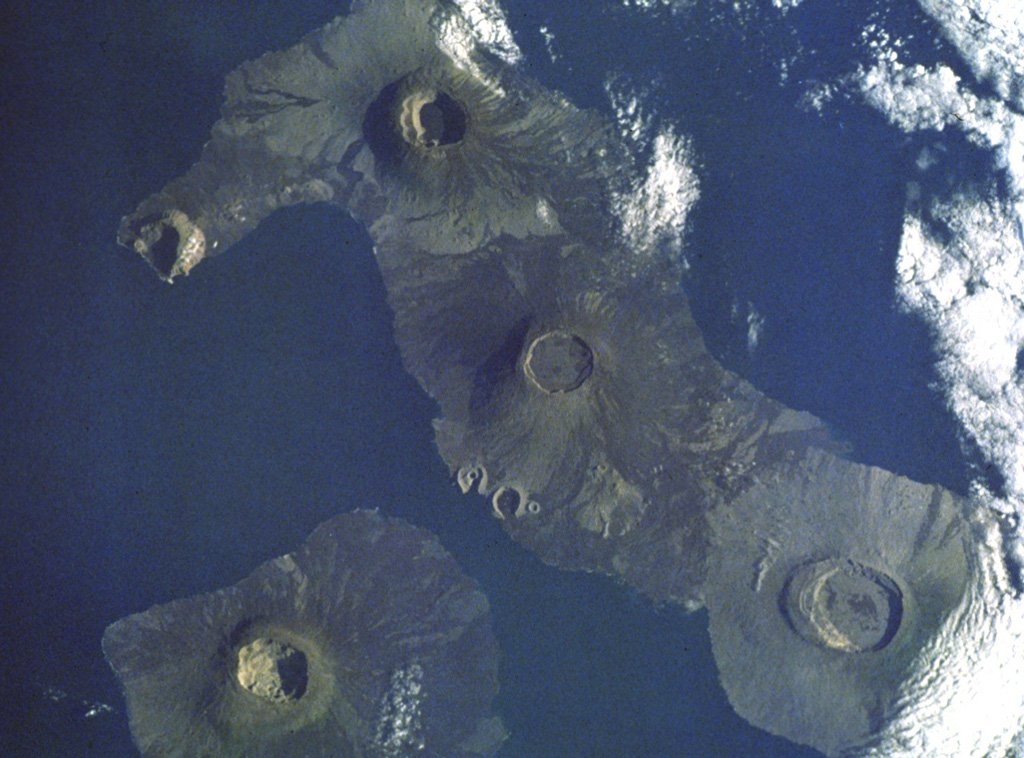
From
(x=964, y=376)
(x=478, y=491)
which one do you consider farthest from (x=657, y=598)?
(x=964, y=376)

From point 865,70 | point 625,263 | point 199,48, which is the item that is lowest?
point 625,263

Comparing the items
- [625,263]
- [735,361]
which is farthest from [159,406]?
[735,361]

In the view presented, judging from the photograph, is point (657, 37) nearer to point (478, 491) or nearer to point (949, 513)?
point (478, 491)

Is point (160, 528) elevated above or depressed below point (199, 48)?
below

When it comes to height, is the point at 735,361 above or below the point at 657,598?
above

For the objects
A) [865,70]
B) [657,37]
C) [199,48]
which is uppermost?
[199,48]

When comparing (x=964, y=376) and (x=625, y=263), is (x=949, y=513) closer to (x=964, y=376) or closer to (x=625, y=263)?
(x=964, y=376)
